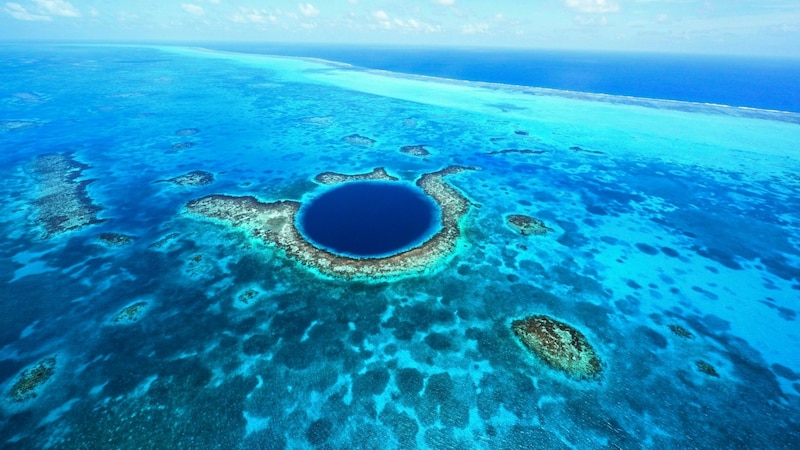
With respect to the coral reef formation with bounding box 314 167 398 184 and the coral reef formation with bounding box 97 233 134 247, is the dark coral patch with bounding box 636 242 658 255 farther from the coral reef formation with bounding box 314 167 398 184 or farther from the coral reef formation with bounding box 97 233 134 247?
the coral reef formation with bounding box 97 233 134 247

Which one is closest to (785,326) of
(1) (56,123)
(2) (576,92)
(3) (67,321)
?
(3) (67,321)

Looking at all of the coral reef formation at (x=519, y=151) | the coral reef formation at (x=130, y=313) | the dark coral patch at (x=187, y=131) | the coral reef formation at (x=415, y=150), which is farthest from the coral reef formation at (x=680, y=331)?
the dark coral patch at (x=187, y=131)

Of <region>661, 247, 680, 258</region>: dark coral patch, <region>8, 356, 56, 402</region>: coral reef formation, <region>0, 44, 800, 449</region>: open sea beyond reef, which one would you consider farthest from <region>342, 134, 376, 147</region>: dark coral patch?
<region>8, 356, 56, 402</region>: coral reef formation

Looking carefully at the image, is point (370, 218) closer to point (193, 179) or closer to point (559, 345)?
point (559, 345)

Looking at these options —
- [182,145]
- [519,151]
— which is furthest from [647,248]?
[182,145]

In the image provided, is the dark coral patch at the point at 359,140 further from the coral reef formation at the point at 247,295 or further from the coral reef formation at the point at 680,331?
the coral reef formation at the point at 680,331

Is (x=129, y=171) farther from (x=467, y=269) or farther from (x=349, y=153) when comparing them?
(x=467, y=269)
